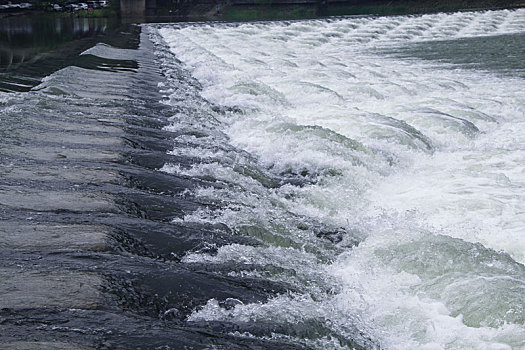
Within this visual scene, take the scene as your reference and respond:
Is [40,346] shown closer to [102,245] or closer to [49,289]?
[49,289]

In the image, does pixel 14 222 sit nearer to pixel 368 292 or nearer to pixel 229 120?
pixel 368 292

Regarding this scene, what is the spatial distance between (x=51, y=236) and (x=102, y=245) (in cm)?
46

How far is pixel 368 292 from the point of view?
4746mm

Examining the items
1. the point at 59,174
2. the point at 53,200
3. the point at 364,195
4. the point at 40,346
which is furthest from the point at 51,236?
the point at 364,195

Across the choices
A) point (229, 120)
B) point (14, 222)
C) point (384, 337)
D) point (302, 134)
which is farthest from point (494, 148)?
point (14, 222)

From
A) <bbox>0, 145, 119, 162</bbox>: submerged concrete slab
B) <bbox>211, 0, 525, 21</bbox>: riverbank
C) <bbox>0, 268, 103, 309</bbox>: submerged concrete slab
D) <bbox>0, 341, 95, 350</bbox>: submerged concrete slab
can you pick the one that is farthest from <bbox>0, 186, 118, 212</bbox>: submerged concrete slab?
<bbox>211, 0, 525, 21</bbox>: riverbank

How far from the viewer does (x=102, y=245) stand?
471cm

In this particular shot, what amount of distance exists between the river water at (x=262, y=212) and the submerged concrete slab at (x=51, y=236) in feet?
0.07

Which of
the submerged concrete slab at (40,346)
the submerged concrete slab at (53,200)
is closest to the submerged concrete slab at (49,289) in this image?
the submerged concrete slab at (40,346)

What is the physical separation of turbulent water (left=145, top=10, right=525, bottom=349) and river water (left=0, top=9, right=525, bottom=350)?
0.02m

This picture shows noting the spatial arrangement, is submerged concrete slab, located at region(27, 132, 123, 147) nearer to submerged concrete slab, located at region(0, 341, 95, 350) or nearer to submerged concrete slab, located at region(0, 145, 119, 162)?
submerged concrete slab, located at region(0, 145, 119, 162)

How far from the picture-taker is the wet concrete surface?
363 centimetres

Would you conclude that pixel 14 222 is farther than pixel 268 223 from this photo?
No

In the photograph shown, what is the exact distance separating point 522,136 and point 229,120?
4859 millimetres
